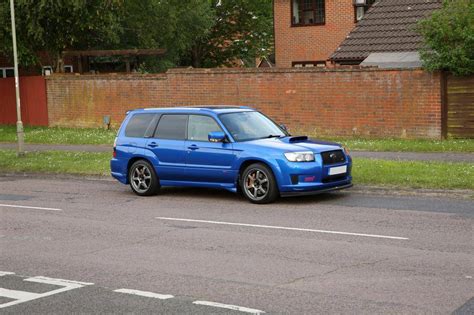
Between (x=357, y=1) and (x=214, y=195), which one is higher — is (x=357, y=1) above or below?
above

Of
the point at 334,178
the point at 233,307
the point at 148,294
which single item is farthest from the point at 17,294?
the point at 334,178

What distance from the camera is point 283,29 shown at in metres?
37.0

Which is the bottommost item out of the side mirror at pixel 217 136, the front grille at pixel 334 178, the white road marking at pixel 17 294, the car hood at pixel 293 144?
the white road marking at pixel 17 294

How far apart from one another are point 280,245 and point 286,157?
148 inches

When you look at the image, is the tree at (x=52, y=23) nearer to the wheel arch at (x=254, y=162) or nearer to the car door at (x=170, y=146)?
the car door at (x=170, y=146)

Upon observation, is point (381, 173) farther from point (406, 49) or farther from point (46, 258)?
point (406, 49)

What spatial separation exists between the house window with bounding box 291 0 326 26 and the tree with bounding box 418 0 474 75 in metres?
13.9

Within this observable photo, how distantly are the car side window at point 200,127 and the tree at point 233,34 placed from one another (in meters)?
35.0

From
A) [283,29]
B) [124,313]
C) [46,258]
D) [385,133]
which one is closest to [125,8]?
[283,29]

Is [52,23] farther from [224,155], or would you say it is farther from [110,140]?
[224,155]

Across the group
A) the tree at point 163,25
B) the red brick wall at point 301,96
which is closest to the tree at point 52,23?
the red brick wall at point 301,96

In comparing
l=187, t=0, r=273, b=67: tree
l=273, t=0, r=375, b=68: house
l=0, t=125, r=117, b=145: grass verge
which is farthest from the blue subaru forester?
l=187, t=0, r=273, b=67: tree

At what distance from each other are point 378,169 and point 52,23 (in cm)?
1877

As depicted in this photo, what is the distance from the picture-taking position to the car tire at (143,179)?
1555cm
